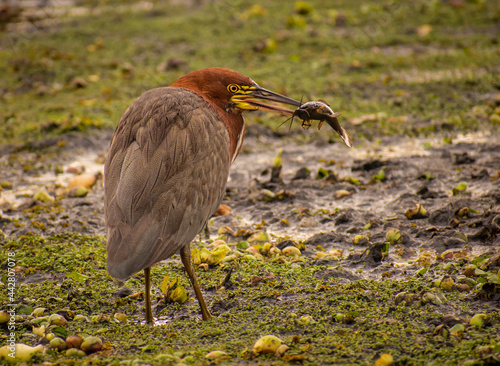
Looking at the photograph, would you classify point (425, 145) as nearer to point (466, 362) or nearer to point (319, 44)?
point (466, 362)

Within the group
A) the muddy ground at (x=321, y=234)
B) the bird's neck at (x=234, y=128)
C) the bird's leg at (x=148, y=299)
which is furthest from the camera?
the bird's neck at (x=234, y=128)

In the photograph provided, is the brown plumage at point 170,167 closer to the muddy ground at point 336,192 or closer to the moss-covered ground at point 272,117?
the moss-covered ground at point 272,117

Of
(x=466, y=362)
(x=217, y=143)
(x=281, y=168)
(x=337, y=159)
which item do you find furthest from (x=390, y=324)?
(x=337, y=159)

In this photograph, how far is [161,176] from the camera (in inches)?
137

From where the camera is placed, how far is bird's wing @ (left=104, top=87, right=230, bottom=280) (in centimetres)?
331

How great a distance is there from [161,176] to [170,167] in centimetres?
9

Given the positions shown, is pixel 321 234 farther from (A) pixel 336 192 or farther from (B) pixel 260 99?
(B) pixel 260 99

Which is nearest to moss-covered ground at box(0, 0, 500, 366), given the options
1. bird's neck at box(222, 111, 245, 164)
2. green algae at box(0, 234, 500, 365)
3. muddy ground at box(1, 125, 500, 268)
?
green algae at box(0, 234, 500, 365)

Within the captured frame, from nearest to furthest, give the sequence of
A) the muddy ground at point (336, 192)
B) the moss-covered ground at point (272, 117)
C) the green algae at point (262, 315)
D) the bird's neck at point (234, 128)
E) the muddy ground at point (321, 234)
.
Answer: the green algae at point (262, 315) < the moss-covered ground at point (272, 117) < the muddy ground at point (321, 234) < the bird's neck at point (234, 128) < the muddy ground at point (336, 192)

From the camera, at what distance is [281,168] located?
585 centimetres

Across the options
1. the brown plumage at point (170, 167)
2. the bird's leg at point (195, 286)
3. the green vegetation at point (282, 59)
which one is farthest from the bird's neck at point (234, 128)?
the green vegetation at point (282, 59)

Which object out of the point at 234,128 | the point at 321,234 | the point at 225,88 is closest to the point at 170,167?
the point at 234,128

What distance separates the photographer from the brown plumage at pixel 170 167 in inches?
131

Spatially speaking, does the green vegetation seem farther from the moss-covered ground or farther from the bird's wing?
the bird's wing
